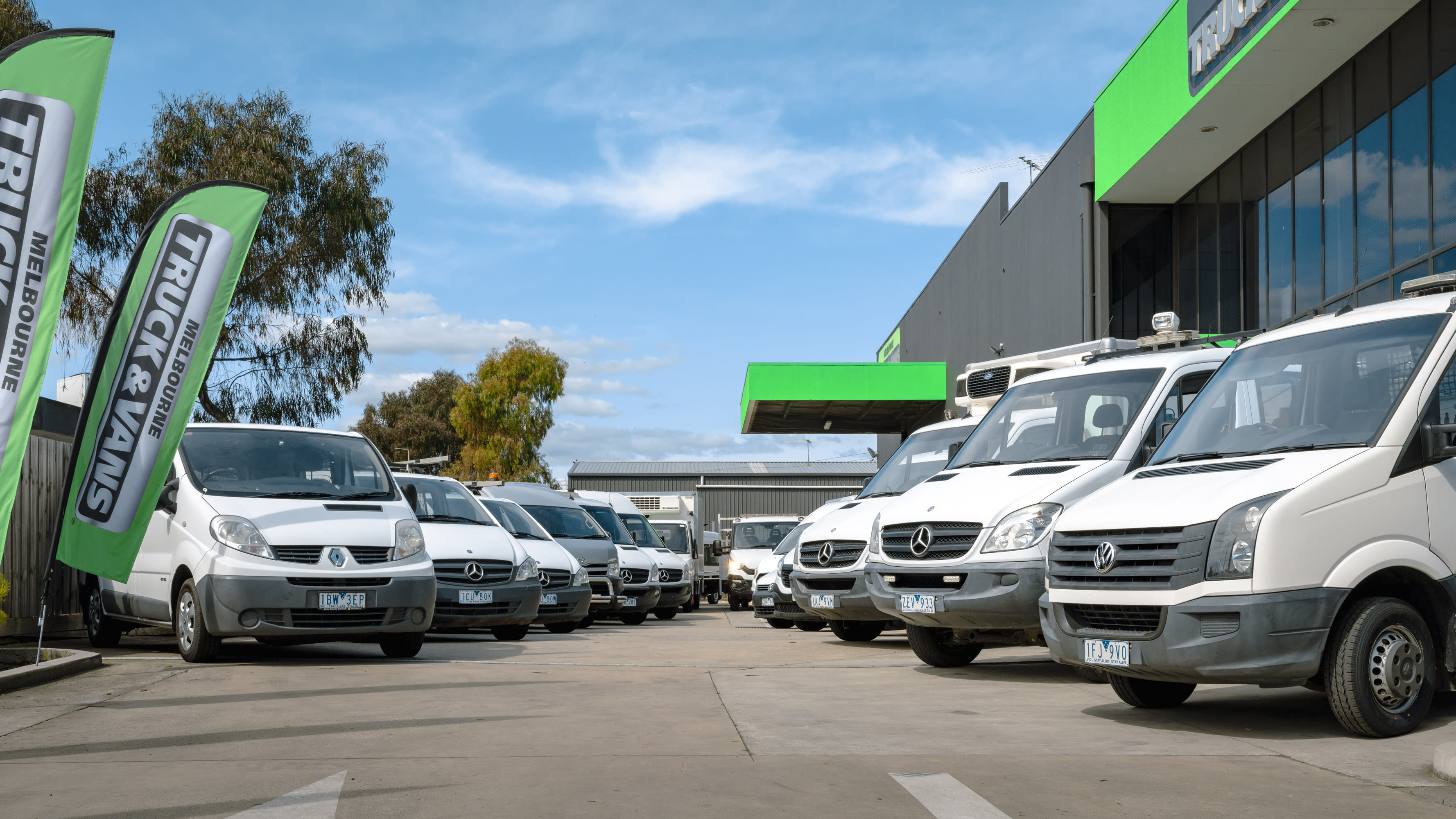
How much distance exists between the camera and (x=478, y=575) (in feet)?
43.3

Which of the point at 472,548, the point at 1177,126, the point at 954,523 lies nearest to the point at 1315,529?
the point at 954,523

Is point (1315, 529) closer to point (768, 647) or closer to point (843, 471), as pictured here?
point (768, 647)

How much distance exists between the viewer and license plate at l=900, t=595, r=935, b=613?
8898 mm

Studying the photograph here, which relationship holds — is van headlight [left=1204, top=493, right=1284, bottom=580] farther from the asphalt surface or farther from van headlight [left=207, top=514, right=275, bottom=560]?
van headlight [left=207, top=514, right=275, bottom=560]

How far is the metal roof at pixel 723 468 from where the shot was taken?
6875 centimetres

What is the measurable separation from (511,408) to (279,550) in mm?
34505

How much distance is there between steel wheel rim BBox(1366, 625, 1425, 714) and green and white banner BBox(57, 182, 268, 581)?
26.8 feet

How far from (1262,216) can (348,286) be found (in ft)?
67.6

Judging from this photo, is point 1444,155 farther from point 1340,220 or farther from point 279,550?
point 279,550

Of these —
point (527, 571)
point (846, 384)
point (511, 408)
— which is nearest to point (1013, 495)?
point (527, 571)

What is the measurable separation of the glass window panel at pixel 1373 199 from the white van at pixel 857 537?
17.0ft

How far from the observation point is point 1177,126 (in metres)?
17.8

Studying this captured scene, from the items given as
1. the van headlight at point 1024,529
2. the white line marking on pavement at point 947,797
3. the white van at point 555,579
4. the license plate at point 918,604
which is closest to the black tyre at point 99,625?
the white van at point 555,579

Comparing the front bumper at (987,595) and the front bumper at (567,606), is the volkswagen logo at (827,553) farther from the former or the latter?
the front bumper at (567,606)
